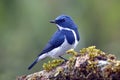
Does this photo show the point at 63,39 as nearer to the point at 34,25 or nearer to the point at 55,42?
the point at 55,42

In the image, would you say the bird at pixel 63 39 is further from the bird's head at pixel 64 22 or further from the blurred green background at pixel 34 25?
the blurred green background at pixel 34 25

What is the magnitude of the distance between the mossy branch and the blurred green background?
6.45 m

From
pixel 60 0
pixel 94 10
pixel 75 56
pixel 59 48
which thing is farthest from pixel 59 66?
pixel 94 10

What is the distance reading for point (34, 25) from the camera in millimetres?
13891

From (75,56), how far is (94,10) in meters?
9.72

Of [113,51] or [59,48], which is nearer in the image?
[59,48]

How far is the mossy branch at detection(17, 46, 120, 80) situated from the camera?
613 cm

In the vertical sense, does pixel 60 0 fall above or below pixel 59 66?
above

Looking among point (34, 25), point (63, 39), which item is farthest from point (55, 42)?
point (34, 25)

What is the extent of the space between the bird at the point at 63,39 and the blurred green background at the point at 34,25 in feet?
13.7

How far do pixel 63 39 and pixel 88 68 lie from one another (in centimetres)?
272

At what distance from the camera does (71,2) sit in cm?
1525

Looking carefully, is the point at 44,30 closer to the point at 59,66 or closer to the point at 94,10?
the point at 94,10

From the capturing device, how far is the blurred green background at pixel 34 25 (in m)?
14.0
